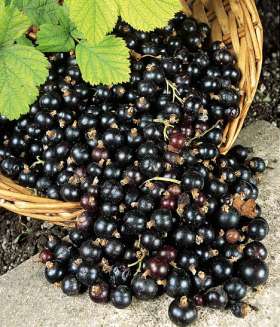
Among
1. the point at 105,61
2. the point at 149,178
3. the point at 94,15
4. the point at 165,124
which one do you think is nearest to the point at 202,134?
the point at 165,124

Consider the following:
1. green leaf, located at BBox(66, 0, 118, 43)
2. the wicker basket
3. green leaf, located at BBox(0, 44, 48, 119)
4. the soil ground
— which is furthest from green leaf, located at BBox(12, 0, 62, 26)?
the soil ground

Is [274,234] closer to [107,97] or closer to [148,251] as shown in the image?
[148,251]

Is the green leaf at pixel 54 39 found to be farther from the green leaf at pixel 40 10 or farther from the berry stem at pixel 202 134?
the berry stem at pixel 202 134

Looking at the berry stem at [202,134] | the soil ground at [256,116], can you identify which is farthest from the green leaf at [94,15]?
the soil ground at [256,116]

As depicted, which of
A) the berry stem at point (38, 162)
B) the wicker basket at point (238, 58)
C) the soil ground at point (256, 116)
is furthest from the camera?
the soil ground at point (256, 116)

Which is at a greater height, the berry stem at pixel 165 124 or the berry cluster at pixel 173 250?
the berry stem at pixel 165 124

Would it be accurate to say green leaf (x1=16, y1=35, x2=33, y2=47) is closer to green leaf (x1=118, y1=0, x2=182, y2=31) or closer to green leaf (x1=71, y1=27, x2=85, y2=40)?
green leaf (x1=71, y1=27, x2=85, y2=40)
